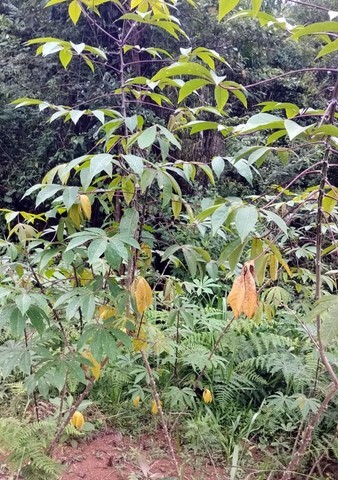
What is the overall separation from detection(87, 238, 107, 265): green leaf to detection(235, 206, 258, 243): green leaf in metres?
0.32

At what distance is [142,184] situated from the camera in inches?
38.3

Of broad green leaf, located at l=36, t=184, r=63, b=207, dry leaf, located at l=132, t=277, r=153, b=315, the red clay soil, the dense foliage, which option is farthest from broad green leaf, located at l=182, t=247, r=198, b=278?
the red clay soil

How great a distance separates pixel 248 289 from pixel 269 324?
194 centimetres

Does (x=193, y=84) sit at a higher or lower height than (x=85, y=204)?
higher

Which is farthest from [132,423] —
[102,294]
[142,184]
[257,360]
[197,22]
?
[197,22]

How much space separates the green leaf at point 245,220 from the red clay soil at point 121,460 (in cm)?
116

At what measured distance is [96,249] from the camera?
0.91 metres

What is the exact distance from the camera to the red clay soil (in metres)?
1.59

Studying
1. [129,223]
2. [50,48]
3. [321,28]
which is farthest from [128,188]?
[321,28]

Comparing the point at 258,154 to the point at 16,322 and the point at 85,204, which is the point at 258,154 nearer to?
the point at 85,204

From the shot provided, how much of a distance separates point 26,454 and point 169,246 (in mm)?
766

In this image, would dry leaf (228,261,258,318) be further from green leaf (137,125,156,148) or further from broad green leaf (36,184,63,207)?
broad green leaf (36,184,63,207)

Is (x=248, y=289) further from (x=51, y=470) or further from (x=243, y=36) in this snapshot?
(x=243, y=36)

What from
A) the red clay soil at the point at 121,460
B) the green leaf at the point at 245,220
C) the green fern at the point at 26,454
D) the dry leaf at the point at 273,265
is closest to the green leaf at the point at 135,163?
the green leaf at the point at 245,220
